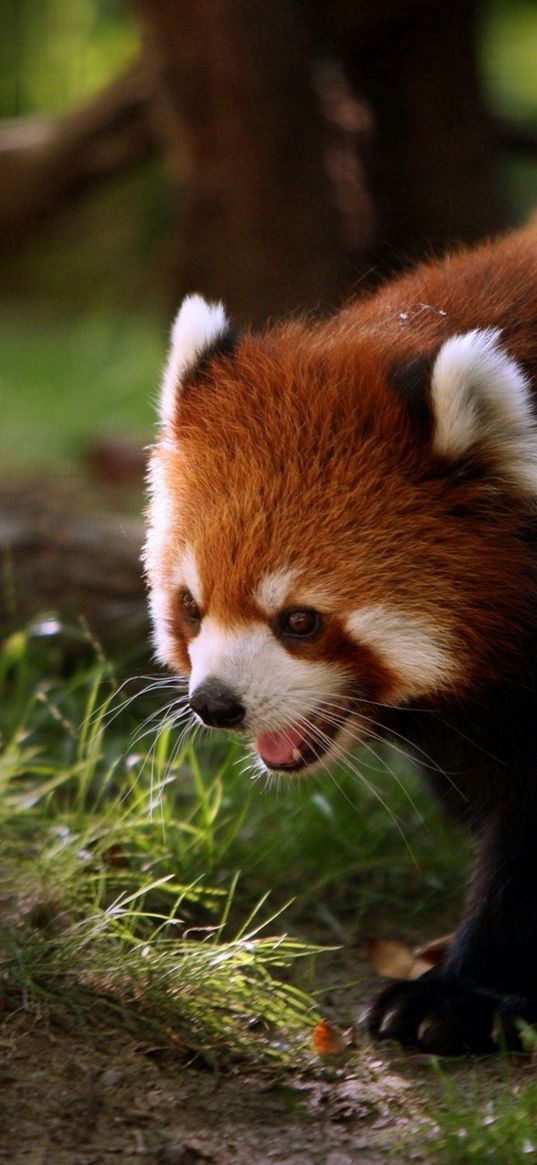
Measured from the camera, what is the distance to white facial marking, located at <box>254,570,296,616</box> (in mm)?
2709

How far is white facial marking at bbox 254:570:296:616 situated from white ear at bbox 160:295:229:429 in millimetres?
592

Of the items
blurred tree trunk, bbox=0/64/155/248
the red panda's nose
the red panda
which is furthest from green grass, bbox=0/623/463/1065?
blurred tree trunk, bbox=0/64/155/248

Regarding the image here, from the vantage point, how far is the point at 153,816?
11.8ft

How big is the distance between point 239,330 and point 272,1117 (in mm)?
1687

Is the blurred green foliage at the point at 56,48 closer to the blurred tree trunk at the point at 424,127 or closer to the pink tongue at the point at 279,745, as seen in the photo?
the blurred tree trunk at the point at 424,127

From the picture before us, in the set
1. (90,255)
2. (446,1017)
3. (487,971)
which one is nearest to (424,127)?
(90,255)

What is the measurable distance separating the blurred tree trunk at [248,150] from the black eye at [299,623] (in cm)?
246

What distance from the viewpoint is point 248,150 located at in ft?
17.0

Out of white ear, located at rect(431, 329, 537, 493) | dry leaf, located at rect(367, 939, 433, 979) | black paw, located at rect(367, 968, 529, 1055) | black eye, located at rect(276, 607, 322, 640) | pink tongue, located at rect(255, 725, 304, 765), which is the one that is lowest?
dry leaf, located at rect(367, 939, 433, 979)

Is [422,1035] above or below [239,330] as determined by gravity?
below

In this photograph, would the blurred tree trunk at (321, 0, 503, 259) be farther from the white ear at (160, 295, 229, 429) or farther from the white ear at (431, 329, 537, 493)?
the white ear at (431, 329, 537, 493)

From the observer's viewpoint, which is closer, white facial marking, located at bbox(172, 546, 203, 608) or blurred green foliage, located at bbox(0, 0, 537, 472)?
white facial marking, located at bbox(172, 546, 203, 608)

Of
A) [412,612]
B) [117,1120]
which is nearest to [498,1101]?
[117,1120]

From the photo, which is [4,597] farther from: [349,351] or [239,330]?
[349,351]
